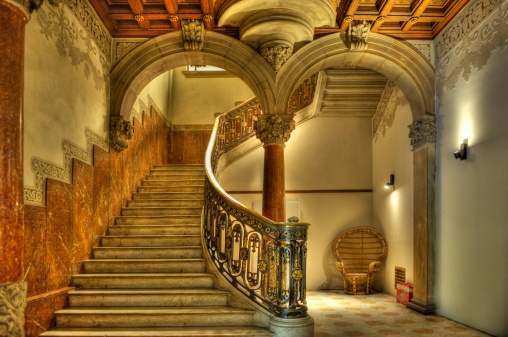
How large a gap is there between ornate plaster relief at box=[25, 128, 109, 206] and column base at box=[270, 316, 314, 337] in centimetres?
254

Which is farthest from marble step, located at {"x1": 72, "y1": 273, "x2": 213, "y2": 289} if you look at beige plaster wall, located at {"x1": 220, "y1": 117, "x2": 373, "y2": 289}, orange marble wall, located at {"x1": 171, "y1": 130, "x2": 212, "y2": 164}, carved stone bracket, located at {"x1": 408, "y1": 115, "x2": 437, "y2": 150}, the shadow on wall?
orange marble wall, located at {"x1": 171, "y1": 130, "x2": 212, "y2": 164}

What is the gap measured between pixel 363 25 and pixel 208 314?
171 inches

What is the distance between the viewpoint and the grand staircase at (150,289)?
4.29 metres

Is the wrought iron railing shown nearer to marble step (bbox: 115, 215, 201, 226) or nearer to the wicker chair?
marble step (bbox: 115, 215, 201, 226)

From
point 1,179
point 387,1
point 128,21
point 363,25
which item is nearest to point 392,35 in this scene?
point 363,25

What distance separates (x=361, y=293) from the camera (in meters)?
7.91

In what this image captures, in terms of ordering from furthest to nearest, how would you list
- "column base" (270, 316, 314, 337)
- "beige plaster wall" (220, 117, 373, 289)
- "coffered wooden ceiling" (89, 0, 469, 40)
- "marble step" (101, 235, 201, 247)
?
"beige plaster wall" (220, 117, 373, 289) → "marble step" (101, 235, 201, 247) → "coffered wooden ceiling" (89, 0, 469, 40) → "column base" (270, 316, 314, 337)

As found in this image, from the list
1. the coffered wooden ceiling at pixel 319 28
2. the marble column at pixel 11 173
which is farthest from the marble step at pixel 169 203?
the marble column at pixel 11 173

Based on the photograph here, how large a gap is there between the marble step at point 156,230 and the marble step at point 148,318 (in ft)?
5.60

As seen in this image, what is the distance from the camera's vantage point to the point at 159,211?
22.0 ft

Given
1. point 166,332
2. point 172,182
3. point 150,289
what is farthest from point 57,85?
point 172,182

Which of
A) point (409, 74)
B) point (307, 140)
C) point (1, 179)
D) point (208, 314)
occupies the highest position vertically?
point (409, 74)

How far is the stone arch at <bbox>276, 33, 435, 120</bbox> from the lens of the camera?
243 inches

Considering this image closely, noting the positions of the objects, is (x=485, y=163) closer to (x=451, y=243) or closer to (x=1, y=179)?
(x=451, y=243)
